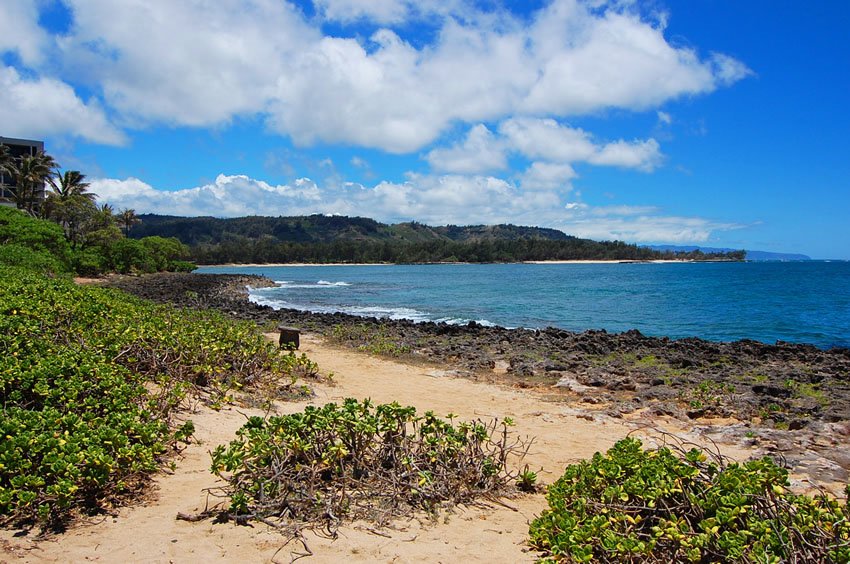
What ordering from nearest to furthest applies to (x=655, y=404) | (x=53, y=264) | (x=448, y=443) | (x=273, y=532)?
1. (x=273, y=532)
2. (x=448, y=443)
3. (x=655, y=404)
4. (x=53, y=264)

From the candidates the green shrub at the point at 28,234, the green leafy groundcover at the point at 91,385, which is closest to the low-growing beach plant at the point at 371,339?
the green leafy groundcover at the point at 91,385

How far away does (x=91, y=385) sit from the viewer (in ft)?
18.3

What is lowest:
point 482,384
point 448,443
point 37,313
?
point 482,384

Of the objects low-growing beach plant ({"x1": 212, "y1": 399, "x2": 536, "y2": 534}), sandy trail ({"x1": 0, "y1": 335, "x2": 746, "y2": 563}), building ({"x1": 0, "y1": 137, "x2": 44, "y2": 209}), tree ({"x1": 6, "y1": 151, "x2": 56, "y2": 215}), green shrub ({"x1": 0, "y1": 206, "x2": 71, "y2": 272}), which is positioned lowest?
sandy trail ({"x1": 0, "y1": 335, "x2": 746, "y2": 563})

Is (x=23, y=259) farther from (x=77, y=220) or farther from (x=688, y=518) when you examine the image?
(x=77, y=220)

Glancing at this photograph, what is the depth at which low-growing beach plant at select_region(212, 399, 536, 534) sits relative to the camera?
448cm

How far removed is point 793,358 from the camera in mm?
15062

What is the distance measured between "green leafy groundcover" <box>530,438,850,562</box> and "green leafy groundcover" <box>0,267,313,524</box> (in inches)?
138

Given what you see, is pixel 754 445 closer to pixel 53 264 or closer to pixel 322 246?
pixel 53 264

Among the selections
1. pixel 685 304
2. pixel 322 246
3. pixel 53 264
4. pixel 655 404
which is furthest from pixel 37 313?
pixel 322 246

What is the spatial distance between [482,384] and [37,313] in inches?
324

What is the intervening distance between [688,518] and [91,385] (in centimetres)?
560

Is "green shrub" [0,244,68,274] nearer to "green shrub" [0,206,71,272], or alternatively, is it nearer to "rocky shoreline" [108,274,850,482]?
"green shrub" [0,206,71,272]

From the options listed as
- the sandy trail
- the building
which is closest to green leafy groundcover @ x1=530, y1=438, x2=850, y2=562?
the sandy trail
